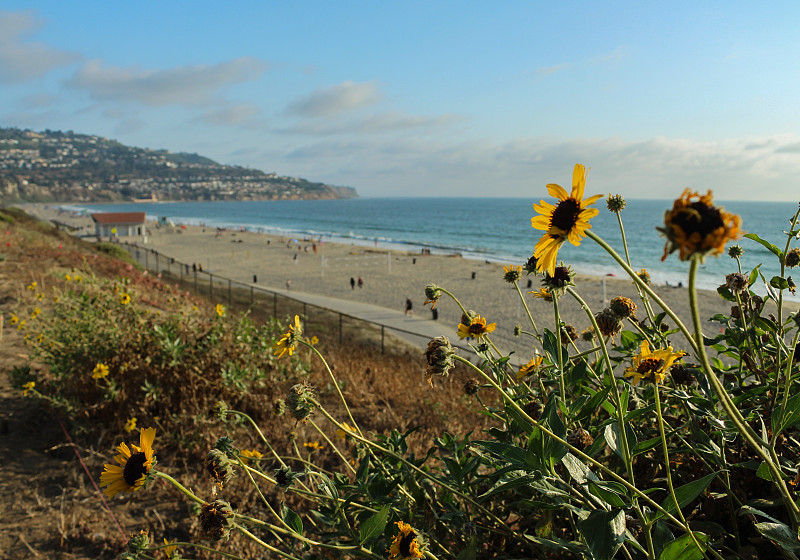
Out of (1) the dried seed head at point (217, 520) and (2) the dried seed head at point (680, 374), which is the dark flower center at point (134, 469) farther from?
(2) the dried seed head at point (680, 374)

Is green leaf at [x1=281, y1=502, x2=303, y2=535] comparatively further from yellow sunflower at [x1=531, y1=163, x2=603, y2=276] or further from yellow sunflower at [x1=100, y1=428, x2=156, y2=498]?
yellow sunflower at [x1=531, y1=163, x2=603, y2=276]

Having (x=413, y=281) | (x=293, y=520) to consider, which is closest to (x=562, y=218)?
Answer: (x=293, y=520)

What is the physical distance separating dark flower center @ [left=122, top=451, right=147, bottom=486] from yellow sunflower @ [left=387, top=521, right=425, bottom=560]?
893 millimetres

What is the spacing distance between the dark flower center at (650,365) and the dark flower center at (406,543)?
0.88 metres

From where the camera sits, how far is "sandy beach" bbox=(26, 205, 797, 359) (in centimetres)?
2489

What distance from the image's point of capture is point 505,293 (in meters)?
31.1

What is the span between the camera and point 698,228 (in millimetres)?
812

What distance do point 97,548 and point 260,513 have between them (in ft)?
3.88

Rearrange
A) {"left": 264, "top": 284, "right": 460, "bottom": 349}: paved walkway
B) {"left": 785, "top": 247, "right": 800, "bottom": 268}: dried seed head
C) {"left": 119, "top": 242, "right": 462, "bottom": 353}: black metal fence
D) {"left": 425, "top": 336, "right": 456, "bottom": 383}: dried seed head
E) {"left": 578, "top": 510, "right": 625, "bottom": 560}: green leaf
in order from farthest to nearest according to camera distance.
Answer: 1. {"left": 264, "top": 284, "right": 460, "bottom": 349}: paved walkway
2. {"left": 119, "top": 242, "right": 462, "bottom": 353}: black metal fence
3. {"left": 785, "top": 247, "right": 800, "bottom": 268}: dried seed head
4. {"left": 425, "top": 336, "right": 456, "bottom": 383}: dried seed head
5. {"left": 578, "top": 510, "right": 625, "bottom": 560}: green leaf

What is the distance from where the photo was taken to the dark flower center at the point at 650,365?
5.06 ft

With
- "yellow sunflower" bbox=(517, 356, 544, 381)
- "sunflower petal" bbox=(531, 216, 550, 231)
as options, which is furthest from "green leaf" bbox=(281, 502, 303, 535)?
"sunflower petal" bbox=(531, 216, 550, 231)

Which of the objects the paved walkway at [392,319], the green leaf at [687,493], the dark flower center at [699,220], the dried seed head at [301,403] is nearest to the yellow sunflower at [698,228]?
the dark flower center at [699,220]

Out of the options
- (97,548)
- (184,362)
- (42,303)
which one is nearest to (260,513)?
(97,548)

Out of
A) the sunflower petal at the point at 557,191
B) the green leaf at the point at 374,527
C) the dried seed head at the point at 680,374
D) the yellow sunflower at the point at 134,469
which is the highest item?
the sunflower petal at the point at 557,191
